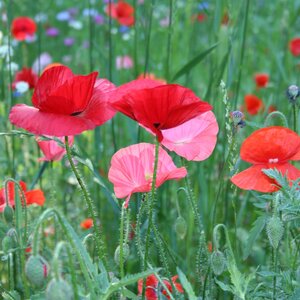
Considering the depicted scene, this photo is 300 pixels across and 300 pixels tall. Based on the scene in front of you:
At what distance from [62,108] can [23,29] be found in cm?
213

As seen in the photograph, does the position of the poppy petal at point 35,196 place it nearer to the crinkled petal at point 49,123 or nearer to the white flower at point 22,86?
the crinkled petal at point 49,123

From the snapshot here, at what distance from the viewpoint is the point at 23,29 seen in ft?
10.8

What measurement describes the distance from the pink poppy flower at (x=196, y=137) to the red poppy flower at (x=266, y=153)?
0.10 meters

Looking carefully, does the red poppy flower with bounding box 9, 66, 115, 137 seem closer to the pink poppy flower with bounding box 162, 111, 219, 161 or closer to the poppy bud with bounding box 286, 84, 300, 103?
the pink poppy flower with bounding box 162, 111, 219, 161

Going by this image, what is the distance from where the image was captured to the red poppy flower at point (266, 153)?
132cm

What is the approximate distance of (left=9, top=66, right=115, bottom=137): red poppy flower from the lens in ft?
4.00

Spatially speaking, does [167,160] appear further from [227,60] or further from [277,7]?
[277,7]

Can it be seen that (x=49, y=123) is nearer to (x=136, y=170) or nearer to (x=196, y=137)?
(x=136, y=170)

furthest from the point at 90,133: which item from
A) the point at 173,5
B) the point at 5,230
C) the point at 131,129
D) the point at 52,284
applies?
the point at 52,284

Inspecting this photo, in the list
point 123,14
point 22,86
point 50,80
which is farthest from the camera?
point 123,14

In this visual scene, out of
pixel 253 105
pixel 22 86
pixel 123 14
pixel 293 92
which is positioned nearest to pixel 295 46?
pixel 253 105

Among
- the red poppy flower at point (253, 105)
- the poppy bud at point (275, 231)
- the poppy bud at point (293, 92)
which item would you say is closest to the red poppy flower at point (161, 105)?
the poppy bud at point (275, 231)

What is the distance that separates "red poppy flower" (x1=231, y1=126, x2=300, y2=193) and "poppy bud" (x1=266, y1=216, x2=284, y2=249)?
0.22 feet

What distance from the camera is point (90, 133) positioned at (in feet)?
9.41
